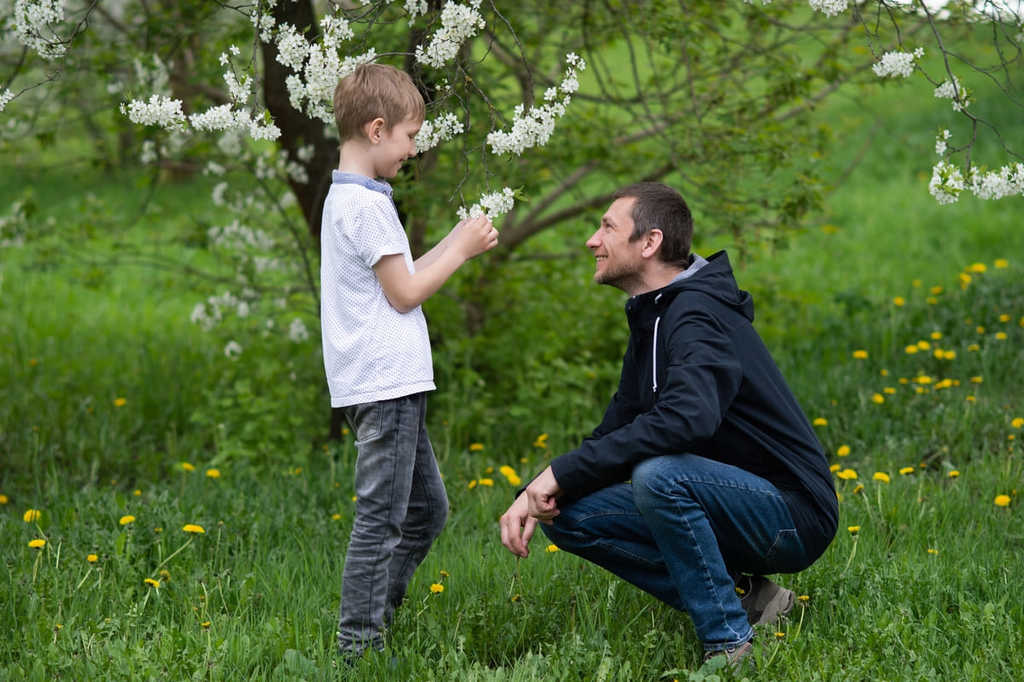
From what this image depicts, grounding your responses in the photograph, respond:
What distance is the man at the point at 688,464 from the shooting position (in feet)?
8.87

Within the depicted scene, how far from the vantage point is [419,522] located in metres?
3.02

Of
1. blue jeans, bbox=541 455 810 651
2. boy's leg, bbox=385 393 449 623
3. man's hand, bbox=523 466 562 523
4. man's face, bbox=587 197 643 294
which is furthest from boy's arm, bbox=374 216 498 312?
blue jeans, bbox=541 455 810 651

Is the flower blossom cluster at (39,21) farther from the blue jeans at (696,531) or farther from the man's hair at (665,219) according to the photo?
the blue jeans at (696,531)

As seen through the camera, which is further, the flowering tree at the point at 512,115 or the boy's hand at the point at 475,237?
the flowering tree at the point at 512,115

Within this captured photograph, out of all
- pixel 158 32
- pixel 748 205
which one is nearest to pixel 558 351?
pixel 748 205

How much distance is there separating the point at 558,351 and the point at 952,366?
6.97ft

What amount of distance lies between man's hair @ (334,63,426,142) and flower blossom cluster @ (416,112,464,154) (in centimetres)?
27

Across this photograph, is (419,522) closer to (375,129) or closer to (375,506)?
(375,506)

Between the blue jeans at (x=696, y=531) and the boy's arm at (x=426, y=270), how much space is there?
714 mm

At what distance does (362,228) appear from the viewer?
2.68 m

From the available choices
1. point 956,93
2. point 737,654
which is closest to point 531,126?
point 956,93

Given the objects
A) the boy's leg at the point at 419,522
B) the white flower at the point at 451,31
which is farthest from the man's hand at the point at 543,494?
the white flower at the point at 451,31

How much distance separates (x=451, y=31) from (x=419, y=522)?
4.67ft

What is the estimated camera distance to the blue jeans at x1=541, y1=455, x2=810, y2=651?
272cm
